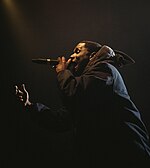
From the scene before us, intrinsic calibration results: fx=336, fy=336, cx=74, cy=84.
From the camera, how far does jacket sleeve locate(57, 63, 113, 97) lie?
5.09ft

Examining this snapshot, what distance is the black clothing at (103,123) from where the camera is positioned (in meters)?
1.52

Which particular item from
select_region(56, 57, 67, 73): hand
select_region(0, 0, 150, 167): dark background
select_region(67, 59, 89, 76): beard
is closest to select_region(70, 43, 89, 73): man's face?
select_region(67, 59, 89, 76): beard

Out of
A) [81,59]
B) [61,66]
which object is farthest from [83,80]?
[81,59]

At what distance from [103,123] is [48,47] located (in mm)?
927

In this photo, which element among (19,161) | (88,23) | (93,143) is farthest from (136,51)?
(19,161)

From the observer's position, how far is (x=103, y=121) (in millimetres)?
1564

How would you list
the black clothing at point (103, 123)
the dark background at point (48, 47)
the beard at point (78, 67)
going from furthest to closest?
Answer: the dark background at point (48, 47) < the beard at point (78, 67) < the black clothing at point (103, 123)

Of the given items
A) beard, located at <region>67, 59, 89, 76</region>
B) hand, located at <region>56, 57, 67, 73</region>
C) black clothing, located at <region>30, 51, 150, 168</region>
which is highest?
hand, located at <region>56, 57, 67, 73</region>

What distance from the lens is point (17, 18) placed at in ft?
7.73

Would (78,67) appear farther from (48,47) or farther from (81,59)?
(48,47)

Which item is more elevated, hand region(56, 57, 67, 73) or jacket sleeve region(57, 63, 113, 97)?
hand region(56, 57, 67, 73)

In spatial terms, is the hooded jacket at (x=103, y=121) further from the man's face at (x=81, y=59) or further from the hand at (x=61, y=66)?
the man's face at (x=81, y=59)

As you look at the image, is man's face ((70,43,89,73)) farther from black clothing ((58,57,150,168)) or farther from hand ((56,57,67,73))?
black clothing ((58,57,150,168))

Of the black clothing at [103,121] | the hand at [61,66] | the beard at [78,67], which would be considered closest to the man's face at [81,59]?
the beard at [78,67]
